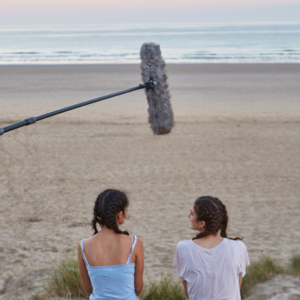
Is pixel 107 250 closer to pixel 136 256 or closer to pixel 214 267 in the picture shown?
pixel 136 256

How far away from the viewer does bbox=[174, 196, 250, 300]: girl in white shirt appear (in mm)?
2689

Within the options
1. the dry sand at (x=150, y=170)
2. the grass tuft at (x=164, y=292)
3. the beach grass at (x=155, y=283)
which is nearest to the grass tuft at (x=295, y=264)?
the beach grass at (x=155, y=283)

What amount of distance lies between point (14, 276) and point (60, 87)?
63.9ft

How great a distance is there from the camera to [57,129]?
1430 centimetres

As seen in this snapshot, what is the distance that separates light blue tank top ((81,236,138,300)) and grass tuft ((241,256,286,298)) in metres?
2.36

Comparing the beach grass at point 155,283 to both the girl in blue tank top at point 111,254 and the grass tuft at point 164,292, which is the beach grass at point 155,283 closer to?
the grass tuft at point 164,292

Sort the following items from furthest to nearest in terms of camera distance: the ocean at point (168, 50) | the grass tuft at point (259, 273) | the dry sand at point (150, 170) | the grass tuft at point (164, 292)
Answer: the ocean at point (168, 50) → the dry sand at point (150, 170) → the grass tuft at point (259, 273) → the grass tuft at point (164, 292)

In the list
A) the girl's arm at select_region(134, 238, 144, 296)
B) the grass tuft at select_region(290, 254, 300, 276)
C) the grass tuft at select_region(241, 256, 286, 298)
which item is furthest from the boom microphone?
the grass tuft at select_region(290, 254, 300, 276)

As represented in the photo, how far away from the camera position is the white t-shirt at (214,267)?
2691 millimetres

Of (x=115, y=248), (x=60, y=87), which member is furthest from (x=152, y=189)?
(x=60, y=87)

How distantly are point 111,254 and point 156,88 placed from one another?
2194 millimetres

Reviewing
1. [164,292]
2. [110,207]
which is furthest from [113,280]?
[164,292]

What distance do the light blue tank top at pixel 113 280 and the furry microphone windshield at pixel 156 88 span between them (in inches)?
80.6

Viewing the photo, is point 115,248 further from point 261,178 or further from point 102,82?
point 102,82
